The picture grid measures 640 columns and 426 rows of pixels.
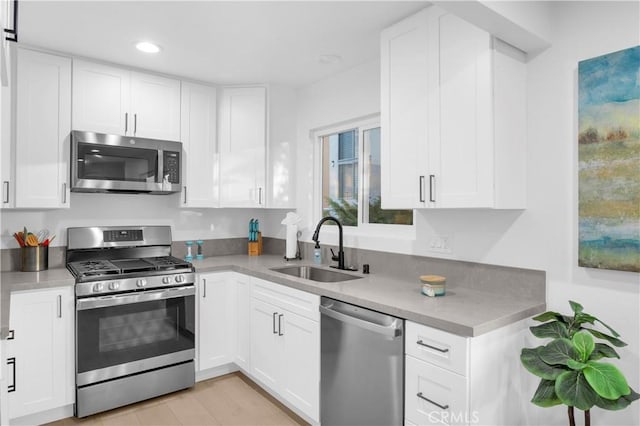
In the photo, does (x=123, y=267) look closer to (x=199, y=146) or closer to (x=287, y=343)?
(x=199, y=146)

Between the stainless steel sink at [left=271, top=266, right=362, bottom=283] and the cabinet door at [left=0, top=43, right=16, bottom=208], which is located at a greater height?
the cabinet door at [left=0, top=43, right=16, bottom=208]

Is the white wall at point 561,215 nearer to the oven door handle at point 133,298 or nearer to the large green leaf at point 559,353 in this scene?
the large green leaf at point 559,353

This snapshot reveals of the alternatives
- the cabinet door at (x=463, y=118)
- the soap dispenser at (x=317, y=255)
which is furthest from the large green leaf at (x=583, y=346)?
the soap dispenser at (x=317, y=255)

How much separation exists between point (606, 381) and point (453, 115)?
4.18 feet

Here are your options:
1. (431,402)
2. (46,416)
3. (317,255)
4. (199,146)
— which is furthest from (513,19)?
(46,416)

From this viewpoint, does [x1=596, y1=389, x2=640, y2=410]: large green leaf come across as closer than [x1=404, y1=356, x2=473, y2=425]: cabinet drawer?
Yes

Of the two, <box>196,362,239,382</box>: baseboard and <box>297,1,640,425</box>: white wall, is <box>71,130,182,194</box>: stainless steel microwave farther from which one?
<box>297,1,640,425</box>: white wall

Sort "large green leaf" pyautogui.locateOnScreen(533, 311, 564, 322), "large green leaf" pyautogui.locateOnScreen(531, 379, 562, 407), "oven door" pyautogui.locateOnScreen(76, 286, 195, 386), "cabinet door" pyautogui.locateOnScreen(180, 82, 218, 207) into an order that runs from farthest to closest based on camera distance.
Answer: "cabinet door" pyautogui.locateOnScreen(180, 82, 218, 207), "oven door" pyautogui.locateOnScreen(76, 286, 195, 386), "large green leaf" pyautogui.locateOnScreen(533, 311, 564, 322), "large green leaf" pyautogui.locateOnScreen(531, 379, 562, 407)

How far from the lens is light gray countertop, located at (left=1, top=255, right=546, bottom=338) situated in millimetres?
1662

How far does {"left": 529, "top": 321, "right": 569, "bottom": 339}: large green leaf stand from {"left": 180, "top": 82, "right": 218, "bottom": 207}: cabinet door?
2641 mm

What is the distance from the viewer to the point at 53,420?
8.32 ft

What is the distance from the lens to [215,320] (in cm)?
308

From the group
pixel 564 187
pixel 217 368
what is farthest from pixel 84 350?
pixel 564 187

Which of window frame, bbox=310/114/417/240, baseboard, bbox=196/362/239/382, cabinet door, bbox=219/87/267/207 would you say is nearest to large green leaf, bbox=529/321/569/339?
window frame, bbox=310/114/417/240
